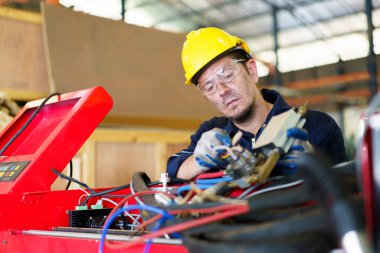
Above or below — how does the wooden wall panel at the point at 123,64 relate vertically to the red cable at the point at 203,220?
above

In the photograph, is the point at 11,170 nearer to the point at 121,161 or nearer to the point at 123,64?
the point at 121,161

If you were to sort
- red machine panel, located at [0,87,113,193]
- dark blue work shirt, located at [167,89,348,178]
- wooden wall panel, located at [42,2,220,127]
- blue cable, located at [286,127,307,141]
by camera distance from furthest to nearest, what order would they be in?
wooden wall panel, located at [42,2,220,127], dark blue work shirt, located at [167,89,348,178], red machine panel, located at [0,87,113,193], blue cable, located at [286,127,307,141]

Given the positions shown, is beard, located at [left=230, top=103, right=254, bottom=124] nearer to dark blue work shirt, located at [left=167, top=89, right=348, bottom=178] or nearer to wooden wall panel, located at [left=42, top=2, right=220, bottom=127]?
dark blue work shirt, located at [left=167, top=89, right=348, bottom=178]

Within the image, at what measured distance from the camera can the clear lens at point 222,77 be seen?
1566 millimetres

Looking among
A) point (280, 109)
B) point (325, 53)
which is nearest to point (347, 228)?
point (280, 109)

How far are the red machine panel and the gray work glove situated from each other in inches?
17.4

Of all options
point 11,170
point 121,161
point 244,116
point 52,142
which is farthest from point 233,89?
point 121,161

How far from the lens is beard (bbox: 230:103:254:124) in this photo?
1625mm

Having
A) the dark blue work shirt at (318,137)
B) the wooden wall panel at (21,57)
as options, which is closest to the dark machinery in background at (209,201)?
the dark blue work shirt at (318,137)

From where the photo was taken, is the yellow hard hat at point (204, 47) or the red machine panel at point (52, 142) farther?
the yellow hard hat at point (204, 47)

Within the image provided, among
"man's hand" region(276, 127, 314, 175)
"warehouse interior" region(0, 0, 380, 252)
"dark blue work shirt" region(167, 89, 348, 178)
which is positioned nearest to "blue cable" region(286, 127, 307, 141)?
"man's hand" region(276, 127, 314, 175)

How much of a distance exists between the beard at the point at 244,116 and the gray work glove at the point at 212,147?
1.90 ft

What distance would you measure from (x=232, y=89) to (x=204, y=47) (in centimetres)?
17

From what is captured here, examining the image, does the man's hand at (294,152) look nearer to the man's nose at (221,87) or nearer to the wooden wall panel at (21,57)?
the man's nose at (221,87)
